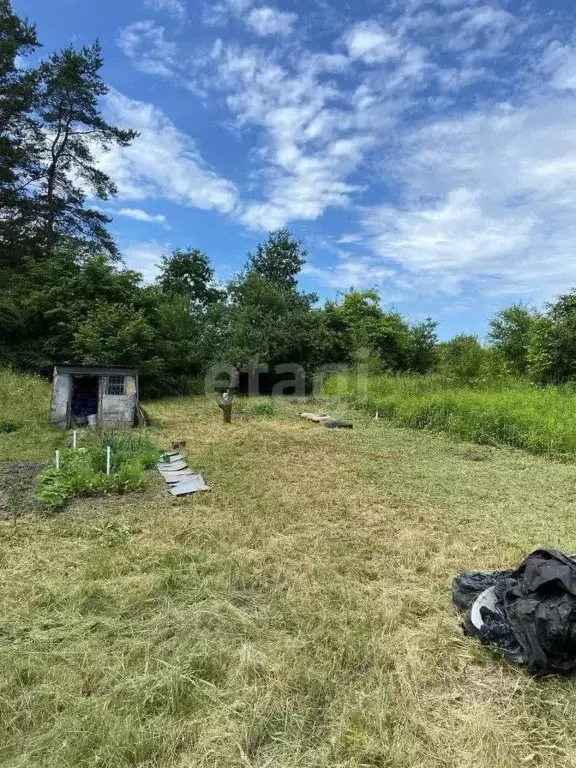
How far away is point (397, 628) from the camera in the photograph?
2.47 m

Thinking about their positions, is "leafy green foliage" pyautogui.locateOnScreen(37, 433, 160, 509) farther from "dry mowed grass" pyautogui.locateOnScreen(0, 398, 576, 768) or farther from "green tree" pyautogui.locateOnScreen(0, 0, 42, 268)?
"green tree" pyautogui.locateOnScreen(0, 0, 42, 268)

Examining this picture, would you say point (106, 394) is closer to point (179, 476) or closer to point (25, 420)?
point (25, 420)

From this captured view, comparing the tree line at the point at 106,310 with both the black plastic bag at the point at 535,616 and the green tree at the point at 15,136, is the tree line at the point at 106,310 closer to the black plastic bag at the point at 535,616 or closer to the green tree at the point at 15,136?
the green tree at the point at 15,136

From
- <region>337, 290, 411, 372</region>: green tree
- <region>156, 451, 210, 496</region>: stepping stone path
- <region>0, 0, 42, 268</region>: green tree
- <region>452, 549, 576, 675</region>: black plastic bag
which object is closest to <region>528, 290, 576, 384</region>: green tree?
<region>337, 290, 411, 372</region>: green tree

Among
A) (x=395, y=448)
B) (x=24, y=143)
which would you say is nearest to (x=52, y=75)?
(x=24, y=143)

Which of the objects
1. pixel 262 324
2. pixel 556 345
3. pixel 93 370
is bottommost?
pixel 93 370

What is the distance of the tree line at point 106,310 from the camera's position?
1298 cm

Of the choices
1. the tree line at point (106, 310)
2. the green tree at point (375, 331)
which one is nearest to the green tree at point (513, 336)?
the tree line at point (106, 310)

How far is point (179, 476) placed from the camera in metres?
5.38

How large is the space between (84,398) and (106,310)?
434 cm

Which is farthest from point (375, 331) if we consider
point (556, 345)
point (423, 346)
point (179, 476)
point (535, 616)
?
point (535, 616)

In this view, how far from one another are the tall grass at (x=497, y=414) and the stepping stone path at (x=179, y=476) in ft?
17.0

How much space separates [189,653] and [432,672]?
114 cm

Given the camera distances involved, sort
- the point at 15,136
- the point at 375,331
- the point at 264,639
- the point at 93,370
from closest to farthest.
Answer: the point at 264,639 → the point at 93,370 → the point at 15,136 → the point at 375,331
